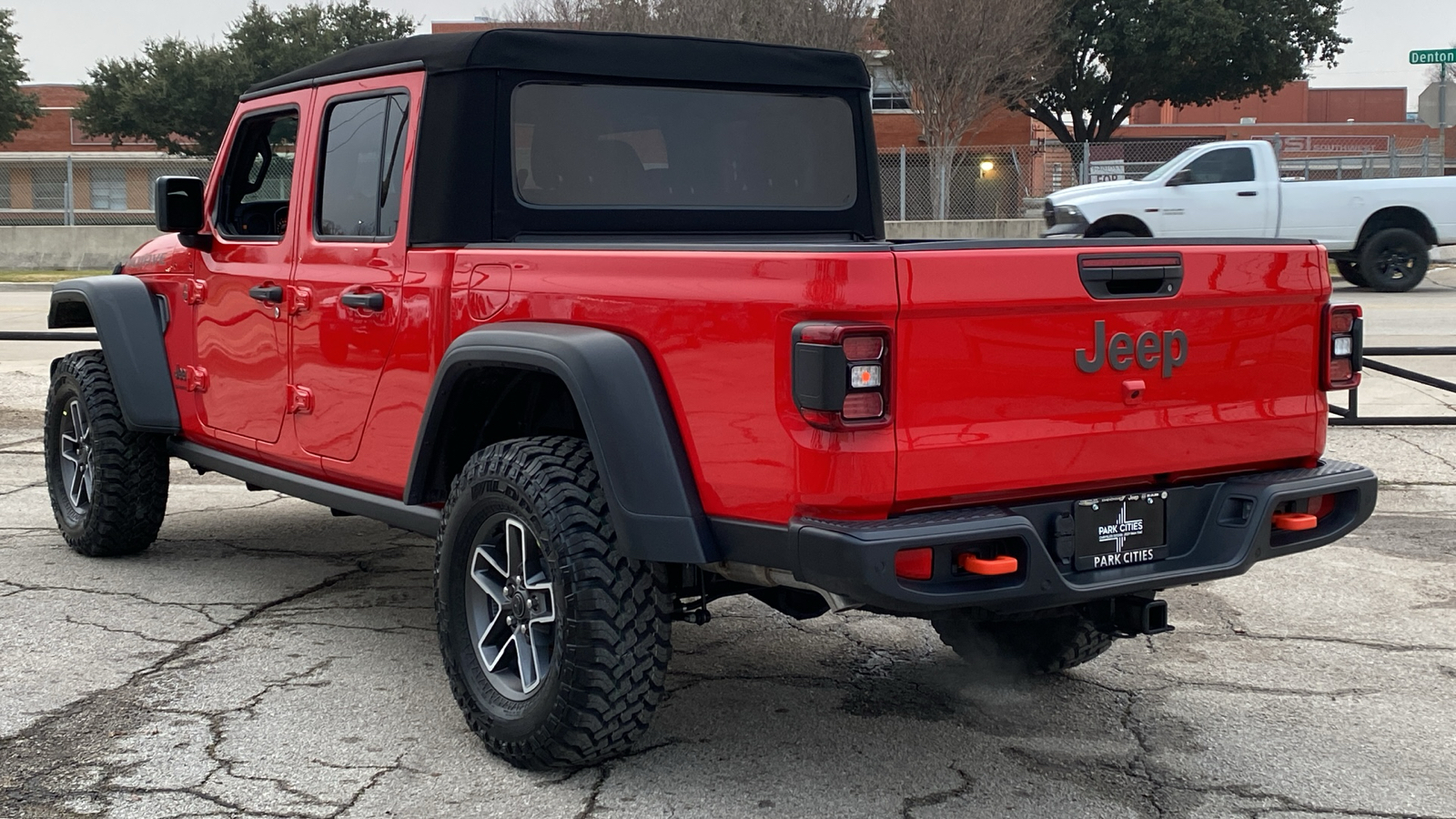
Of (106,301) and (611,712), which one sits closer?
(611,712)

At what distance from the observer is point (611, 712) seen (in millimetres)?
3674

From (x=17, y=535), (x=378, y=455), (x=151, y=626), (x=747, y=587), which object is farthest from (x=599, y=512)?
(x=17, y=535)

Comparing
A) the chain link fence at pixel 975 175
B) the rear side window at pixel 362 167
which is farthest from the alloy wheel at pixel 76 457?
the chain link fence at pixel 975 175

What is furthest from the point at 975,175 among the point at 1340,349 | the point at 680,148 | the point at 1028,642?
the point at 1340,349

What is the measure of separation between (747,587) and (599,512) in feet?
1.48

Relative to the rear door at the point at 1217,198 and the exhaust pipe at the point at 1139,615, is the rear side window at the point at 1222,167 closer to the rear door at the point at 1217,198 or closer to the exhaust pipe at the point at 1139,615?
the rear door at the point at 1217,198

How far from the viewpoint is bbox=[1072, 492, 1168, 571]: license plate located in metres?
3.55

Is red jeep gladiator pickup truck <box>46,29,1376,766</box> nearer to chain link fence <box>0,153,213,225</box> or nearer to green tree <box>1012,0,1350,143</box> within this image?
chain link fence <box>0,153,213,225</box>

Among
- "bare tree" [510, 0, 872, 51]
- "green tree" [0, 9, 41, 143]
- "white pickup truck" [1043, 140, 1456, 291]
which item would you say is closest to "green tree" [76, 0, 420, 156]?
"green tree" [0, 9, 41, 143]

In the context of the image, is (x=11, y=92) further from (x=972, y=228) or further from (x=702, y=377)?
(x=702, y=377)

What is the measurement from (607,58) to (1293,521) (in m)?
2.55

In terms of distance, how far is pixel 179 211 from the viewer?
5.64 metres

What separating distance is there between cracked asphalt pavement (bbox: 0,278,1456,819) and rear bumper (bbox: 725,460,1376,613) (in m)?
0.60

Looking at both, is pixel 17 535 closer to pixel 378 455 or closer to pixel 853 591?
pixel 378 455
